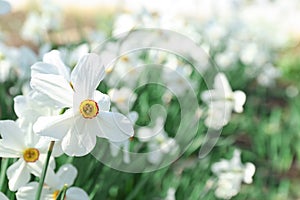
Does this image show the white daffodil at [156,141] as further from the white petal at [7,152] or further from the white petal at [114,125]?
the white petal at [114,125]

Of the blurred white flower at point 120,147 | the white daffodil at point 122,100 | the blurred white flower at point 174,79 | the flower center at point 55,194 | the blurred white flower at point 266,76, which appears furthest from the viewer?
the blurred white flower at point 266,76

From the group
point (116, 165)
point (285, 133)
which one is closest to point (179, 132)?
point (116, 165)

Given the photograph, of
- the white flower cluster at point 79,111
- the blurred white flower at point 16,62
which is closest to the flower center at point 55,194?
the white flower cluster at point 79,111

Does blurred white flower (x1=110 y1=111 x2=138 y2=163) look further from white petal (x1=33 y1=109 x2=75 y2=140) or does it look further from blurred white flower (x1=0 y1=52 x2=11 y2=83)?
blurred white flower (x1=0 y1=52 x2=11 y2=83)

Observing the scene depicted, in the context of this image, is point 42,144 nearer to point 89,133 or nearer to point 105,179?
point 89,133

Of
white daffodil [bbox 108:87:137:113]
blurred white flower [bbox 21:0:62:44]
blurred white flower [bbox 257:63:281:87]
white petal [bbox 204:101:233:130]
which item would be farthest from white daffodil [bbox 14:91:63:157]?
blurred white flower [bbox 257:63:281:87]
